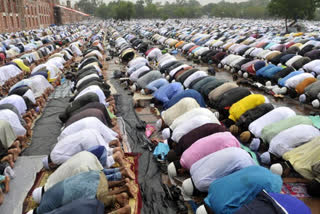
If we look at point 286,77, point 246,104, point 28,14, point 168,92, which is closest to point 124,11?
point 28,14

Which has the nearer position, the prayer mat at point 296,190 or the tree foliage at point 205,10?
the prayer mat at point 296,190

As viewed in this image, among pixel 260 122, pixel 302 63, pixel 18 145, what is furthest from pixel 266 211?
pixel 302 63

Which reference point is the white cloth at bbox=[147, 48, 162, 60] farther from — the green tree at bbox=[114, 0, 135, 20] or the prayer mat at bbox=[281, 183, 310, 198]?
the green tree at bbox=[114, 0, 135, 20]

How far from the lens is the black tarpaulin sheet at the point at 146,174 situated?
12.8 ft

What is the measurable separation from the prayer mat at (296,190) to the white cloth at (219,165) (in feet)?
2.73

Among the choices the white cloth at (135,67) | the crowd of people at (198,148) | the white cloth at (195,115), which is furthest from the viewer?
the white cloth at (135,67)

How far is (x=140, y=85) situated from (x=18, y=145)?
4.36 m

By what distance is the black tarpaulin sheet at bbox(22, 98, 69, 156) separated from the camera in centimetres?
580

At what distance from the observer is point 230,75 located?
37.8 feet

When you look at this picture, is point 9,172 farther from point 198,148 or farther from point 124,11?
point 124,11

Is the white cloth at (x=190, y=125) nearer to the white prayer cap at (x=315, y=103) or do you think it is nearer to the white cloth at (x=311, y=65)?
the white prayer cap at (x=315, y=103)

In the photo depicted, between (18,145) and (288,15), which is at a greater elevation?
(288,15)

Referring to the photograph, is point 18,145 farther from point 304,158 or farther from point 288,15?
point 288,15

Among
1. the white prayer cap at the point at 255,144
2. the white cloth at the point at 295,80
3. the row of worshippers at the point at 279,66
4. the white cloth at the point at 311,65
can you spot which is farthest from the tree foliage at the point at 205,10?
the white prayer cap at the point at 255,144
